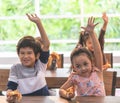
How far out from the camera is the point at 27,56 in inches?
76.1

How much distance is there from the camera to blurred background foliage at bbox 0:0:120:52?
188 inches

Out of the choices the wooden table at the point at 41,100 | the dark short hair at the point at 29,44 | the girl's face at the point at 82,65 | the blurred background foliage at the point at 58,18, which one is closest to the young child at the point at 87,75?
the girl's face at the point at 82,65

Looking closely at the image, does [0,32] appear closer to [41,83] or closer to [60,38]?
[60,38]

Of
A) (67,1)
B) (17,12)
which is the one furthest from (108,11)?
(17,12)

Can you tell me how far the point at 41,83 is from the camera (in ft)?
6.22

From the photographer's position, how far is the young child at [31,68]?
185 centimetres

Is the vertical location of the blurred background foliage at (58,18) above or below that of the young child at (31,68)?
above

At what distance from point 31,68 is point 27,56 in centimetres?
9

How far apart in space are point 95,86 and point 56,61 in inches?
49.8

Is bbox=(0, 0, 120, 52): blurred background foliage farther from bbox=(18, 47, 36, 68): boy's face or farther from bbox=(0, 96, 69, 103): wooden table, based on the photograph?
bbox=(0, 96, 69, 103): wooden table

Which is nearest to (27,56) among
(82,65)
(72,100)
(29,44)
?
(29,44)

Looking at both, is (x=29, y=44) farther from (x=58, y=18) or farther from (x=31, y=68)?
(x=58, y=18)

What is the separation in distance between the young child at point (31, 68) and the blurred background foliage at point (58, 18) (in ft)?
9.45

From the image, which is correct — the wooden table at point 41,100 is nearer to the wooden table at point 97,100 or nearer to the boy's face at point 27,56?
the wooden table at point 97,100
